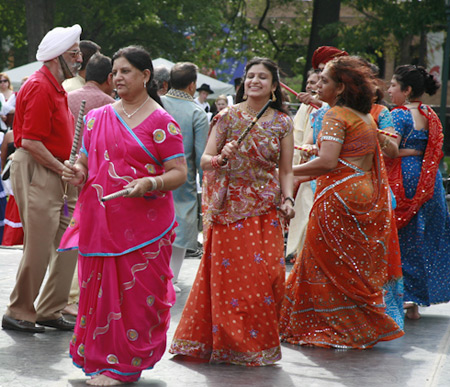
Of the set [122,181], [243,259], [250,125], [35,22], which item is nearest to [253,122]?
[250,125]

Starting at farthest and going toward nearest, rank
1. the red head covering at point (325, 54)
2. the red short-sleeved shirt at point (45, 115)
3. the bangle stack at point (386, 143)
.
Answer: the red head covering at point (325, 54), the bangle stack at point (386, 143), the red short-sleeved shirt at point (45, 115)

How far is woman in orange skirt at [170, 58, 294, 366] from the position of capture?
17.9 feet

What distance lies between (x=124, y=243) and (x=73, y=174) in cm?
49

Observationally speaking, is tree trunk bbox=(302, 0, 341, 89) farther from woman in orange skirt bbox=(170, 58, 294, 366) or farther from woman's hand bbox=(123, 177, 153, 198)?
woman's hand bbox=(123, 177, 153, 198)

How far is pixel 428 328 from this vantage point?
6.91m

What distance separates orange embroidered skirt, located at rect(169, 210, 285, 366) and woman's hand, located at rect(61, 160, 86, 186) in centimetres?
106

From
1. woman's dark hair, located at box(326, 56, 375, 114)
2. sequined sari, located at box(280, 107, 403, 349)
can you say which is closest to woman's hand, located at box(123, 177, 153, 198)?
sequined sari, located at box(280, 107, 403, 349)

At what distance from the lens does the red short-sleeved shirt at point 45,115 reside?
589 cm

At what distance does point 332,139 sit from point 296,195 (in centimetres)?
378

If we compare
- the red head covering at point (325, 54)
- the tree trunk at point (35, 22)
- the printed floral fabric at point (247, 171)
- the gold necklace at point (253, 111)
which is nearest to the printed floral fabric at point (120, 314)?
the printed floral fabric at point (247, 171)

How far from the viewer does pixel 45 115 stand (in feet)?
19.4

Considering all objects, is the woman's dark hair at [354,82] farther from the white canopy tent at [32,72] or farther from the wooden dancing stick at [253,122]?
the white canopy tent at [32,72]

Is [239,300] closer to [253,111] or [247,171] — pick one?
[247,171]

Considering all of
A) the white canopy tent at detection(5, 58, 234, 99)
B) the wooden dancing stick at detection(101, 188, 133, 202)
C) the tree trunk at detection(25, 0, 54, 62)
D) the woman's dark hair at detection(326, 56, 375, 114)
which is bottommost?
the wooden dancing stick at detection(101, 188, 133, 202)
